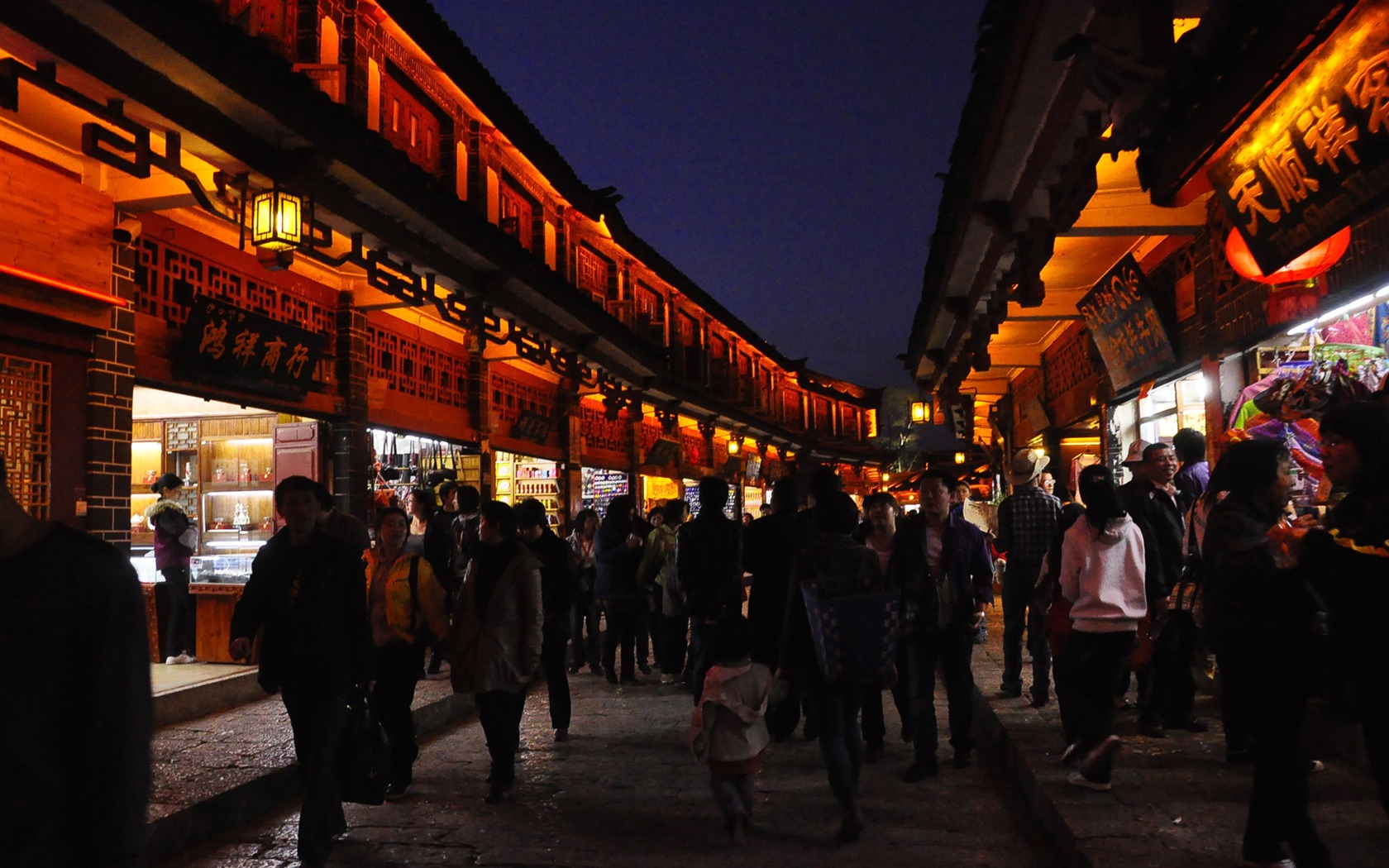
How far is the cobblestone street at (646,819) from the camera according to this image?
5.08m

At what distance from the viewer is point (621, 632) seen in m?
10.9

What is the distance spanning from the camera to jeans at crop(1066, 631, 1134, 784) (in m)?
5.40

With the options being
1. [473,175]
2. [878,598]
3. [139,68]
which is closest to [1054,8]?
[878,598]

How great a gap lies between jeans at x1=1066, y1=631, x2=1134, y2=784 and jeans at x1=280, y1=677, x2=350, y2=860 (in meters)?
4.11

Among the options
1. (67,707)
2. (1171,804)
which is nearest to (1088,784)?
(1171,804)

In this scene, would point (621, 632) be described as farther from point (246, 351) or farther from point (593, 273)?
point (593, 273)

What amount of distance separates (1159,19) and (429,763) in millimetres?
6809

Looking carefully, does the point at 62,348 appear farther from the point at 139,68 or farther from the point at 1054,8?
the point at 1054,8

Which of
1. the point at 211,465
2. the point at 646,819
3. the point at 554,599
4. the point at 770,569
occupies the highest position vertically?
the point at 211,465

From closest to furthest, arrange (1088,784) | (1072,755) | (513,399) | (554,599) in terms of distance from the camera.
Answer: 1. (1088,784)
2. (1072,755)
3. (554,599)
4. (513,399)

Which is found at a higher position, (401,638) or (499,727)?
(401,638)

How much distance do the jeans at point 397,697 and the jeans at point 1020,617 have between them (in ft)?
16.5

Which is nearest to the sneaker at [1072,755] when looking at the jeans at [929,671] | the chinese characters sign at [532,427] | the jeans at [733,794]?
the jeans at [929,671]

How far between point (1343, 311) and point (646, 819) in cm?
595
